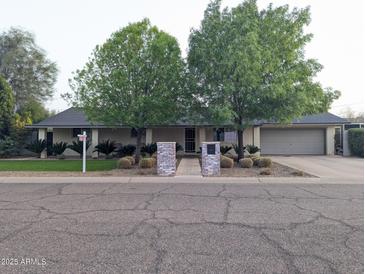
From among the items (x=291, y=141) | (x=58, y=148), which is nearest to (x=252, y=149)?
(x=291, y=141)

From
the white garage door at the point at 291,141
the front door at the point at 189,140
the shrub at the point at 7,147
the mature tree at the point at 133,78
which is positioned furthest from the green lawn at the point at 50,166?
the white garage door at the point at 291,141

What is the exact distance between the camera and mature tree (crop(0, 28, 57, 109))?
32.2 metres

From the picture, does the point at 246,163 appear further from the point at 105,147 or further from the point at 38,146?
the point at 38,146

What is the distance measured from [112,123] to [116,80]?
7.69 ft

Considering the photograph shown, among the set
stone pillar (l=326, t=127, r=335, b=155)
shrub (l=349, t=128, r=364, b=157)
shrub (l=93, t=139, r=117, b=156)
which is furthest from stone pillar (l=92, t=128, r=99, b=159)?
shrub (l=349, t=128, r=364, b=157)

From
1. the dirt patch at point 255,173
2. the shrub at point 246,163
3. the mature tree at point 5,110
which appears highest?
the mature tree at point 5,110

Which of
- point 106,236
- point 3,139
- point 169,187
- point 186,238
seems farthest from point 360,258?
point 3,139

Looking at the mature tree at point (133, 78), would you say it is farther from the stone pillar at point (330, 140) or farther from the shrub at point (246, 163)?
the stone pillar at point (330, 140)

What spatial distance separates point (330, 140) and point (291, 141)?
2906 mm

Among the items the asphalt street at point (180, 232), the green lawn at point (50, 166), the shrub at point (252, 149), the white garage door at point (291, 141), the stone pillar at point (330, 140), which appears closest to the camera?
the asphalt street at point (180, 232)

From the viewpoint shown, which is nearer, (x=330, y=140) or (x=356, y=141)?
(x=356, y=141)

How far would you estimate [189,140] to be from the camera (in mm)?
24312

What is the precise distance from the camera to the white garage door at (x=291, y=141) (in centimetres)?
2464

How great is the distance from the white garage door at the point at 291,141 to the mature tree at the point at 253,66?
8.36m
